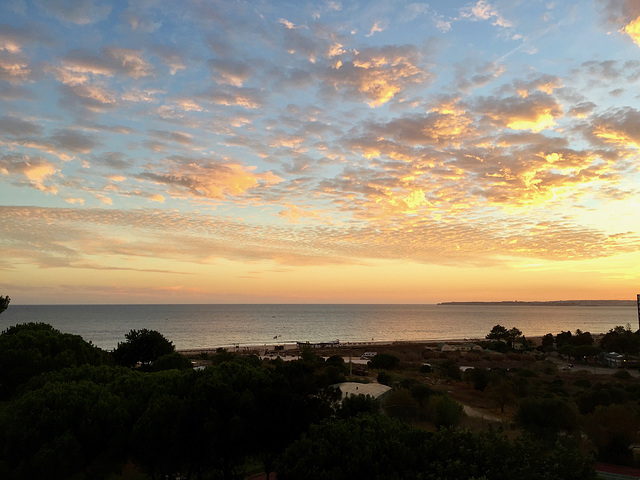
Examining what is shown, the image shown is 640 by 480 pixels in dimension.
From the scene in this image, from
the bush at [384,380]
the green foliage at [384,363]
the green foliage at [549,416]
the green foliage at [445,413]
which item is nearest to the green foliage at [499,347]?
the green foliage at [384,363]

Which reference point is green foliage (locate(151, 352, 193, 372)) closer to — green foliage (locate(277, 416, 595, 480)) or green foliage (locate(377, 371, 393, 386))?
green foliage (locate(377, 371, 393, 386))

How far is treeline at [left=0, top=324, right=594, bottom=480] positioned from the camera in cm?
997

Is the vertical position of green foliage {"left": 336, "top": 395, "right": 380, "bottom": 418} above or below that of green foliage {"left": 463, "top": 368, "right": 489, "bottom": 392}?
above

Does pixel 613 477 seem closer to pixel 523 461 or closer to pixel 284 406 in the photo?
pixel 523 461

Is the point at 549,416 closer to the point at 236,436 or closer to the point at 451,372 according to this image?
the point at 236,436

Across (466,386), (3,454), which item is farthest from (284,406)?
(466,386)

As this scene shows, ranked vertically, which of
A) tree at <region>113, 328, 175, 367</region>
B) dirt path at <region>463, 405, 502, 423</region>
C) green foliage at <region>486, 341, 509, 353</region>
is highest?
tree at <region>113, 328, 175, 367</region>

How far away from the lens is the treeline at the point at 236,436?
9969 mm

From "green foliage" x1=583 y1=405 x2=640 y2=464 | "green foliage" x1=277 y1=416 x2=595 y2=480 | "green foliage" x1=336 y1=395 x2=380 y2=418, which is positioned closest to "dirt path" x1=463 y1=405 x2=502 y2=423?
"green foliage" x1=583 y1=405 x2=640 y2=464

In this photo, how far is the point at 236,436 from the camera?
513 inches

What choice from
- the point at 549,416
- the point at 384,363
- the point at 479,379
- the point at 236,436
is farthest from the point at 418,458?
the point at 384,363

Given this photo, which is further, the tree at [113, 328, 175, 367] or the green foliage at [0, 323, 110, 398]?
the tree at [113, 328, 175, 367]

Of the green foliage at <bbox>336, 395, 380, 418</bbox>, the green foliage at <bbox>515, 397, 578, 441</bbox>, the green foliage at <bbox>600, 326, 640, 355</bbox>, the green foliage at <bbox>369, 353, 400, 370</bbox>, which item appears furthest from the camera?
the green foliage at <bbox>600, 326, 640, 355</bbox>

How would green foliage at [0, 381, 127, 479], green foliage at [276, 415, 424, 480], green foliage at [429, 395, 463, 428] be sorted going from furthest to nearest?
green foliage at [429, 395, 463, 428] < green foliage at [0, 381, 127, 479] < green foliage at [276, 415, 424, 480]
